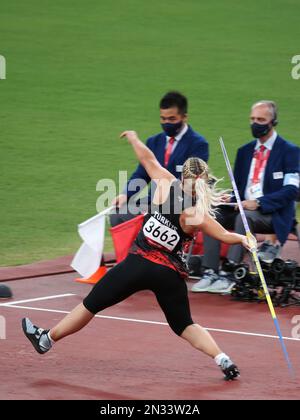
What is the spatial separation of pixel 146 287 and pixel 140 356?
872mm

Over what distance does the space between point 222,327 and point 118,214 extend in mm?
2241

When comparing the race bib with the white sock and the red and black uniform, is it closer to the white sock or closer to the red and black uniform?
the red and black uniform

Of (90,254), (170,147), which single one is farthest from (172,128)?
(90,254)

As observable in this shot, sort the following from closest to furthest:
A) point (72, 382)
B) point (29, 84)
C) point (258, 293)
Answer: point (72, 382) → point (258, 293) → point (29, 84)

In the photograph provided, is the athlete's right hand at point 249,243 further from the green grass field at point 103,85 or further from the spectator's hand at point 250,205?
the green grass field at point 103,85

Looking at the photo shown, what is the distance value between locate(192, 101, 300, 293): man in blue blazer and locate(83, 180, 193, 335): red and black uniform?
8.92 ft

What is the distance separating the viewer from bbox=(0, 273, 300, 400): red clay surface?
8.52 metres

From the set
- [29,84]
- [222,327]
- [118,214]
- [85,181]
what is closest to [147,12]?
[29,84]

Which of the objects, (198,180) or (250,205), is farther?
(250,205)

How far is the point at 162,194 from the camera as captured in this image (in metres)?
9.09

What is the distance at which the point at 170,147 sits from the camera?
12.0m

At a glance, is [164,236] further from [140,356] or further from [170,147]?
[170,147]

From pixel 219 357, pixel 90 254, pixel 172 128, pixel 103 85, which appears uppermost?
pixel 103 85

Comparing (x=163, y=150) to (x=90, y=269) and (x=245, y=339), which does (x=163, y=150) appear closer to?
(x=90, y=269)
